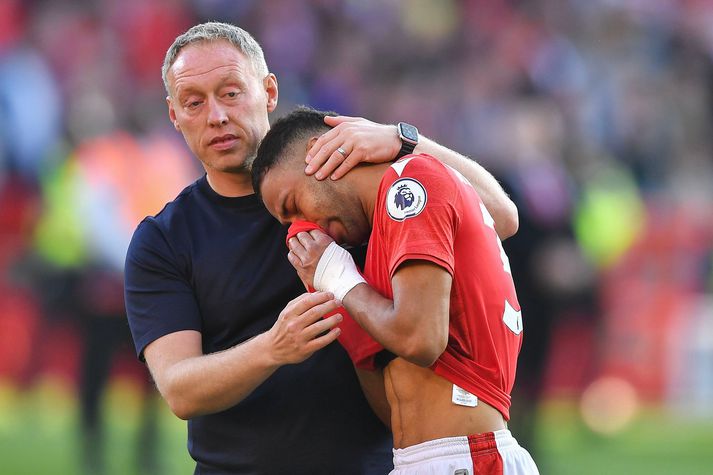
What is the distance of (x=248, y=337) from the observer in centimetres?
398

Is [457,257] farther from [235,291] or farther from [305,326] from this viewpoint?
[235,291]

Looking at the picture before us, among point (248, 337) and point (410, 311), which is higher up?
point (248, 337)

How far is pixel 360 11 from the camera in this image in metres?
14.8

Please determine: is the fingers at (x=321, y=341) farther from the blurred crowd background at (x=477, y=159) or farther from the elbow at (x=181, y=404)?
the blurred crowd background at (x=477, y=159)

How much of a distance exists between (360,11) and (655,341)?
562cm

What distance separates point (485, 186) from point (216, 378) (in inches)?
42.6

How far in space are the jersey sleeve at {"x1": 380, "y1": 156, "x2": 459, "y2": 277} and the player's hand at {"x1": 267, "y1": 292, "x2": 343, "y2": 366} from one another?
0.21 meters

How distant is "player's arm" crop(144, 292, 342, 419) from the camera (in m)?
3.37

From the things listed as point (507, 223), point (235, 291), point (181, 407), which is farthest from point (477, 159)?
point (181, 407)

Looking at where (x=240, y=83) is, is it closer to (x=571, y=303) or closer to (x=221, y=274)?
(x=221, y=274)

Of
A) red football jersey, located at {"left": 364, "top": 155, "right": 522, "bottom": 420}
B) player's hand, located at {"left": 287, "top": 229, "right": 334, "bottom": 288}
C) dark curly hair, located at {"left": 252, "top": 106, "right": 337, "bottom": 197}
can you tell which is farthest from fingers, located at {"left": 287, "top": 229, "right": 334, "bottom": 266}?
dark curly hair, located at {"left": 252, "top": 106, "right": 337, "bottom": 197}

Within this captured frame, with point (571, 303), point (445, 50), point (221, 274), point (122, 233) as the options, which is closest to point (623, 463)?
point (571, 303)

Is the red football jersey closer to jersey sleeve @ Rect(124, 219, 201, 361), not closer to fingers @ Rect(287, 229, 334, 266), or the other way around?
fingers @ Rect(287, 229, 334, 266)

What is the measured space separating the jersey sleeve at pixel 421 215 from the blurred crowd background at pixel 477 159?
17.4 ft
